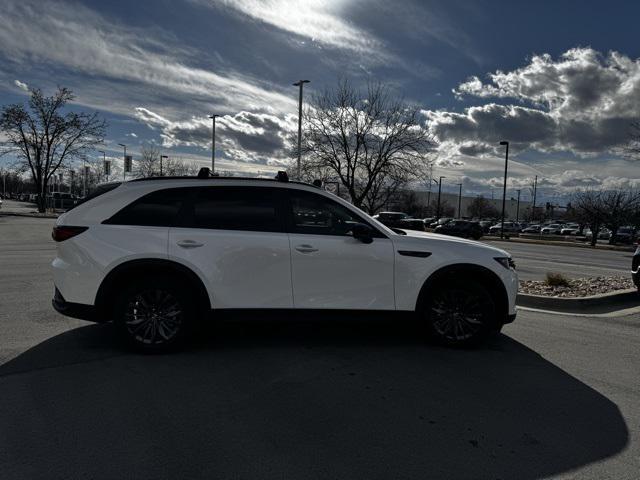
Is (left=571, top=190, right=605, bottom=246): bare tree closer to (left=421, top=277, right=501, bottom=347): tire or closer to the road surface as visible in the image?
the road surface

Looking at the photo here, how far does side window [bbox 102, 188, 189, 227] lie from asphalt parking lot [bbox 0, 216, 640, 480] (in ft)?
4.29

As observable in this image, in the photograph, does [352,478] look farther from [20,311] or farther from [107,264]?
[20,311]

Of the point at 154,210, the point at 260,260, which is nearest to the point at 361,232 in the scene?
the point at 260,260

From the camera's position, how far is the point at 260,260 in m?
4.79

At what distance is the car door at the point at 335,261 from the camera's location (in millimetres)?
4867

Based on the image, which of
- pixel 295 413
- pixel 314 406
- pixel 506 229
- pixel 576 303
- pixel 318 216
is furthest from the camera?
pixel 506 229

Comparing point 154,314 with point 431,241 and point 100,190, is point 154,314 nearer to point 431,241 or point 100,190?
point 100,190

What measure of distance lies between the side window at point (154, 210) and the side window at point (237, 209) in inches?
7.1

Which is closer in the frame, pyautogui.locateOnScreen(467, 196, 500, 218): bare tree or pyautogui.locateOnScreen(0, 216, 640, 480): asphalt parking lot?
pyautogui.locateOnScreen(0, 216, 640, 480): asphalt parking lot

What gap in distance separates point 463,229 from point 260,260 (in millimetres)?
33987

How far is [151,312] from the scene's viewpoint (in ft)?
15.7

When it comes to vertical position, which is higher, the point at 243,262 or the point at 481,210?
the point at 481,210

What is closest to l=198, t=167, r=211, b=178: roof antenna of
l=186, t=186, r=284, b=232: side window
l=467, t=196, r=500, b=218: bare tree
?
l=186, t=186, r=284, b=232: side window

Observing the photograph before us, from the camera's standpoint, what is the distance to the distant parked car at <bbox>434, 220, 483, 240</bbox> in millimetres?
36281
